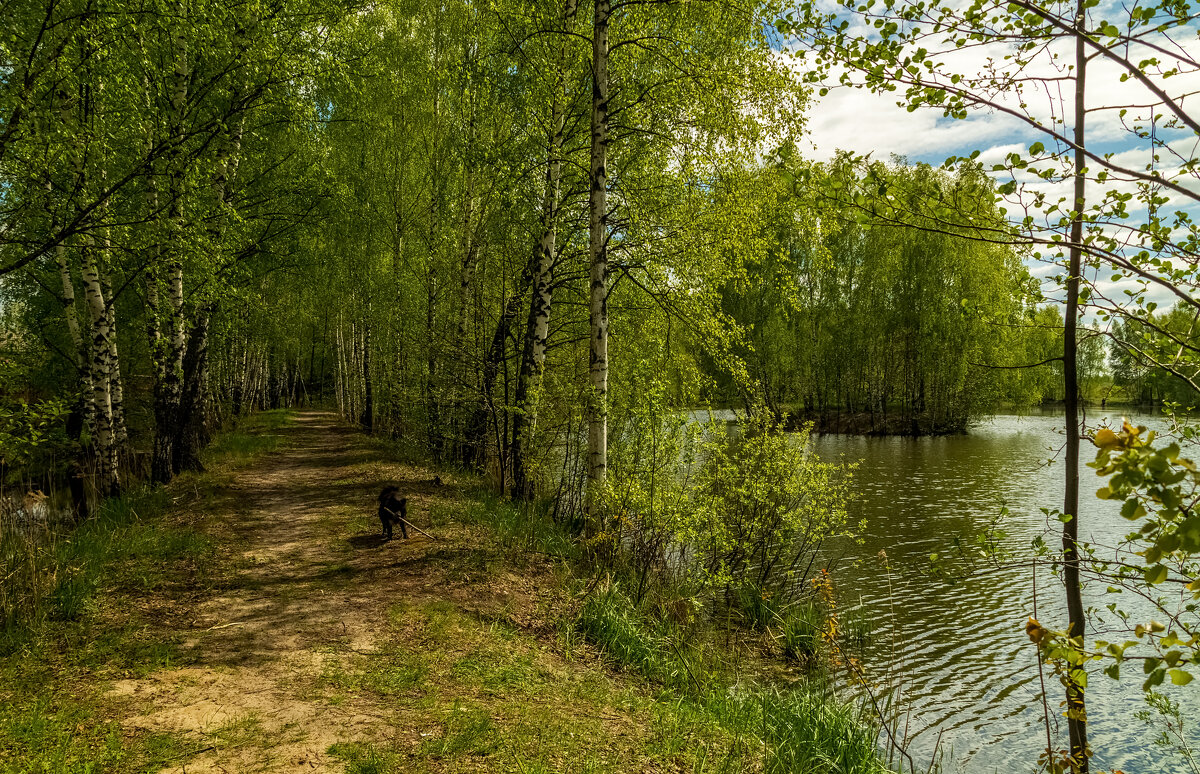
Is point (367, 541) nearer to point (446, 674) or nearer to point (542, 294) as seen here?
point (446, 674)

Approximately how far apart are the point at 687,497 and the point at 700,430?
0.87m

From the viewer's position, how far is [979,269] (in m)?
34.8

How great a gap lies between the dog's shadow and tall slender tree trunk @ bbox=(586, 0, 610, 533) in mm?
2744

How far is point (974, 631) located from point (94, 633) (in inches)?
423

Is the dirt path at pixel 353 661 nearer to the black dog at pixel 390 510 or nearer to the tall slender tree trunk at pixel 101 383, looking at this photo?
the black dog at pixel 390 510

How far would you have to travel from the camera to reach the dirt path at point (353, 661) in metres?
3.88

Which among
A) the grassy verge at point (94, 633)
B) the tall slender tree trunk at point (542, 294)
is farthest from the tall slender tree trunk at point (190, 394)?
the tall slender tree trunk at point (542, 294)

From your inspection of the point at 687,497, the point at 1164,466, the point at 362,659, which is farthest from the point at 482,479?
the point at 1164,466

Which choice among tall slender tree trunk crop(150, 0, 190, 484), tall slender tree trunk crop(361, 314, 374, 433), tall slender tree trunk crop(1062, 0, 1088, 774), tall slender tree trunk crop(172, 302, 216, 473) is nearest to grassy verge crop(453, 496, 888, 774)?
tall slender tree trunk crop(1062, 0, 1088, 774)

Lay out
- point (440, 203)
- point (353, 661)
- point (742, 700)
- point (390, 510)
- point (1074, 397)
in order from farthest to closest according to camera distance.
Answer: point (440, 203)
point (390, 510)
point (742, 700)
point (353, 661)
point (1074, 397)

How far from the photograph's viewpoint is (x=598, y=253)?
318 inches

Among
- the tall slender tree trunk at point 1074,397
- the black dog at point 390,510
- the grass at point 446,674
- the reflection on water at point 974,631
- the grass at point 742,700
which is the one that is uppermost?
the tall slender tree trunk at point 1074,397

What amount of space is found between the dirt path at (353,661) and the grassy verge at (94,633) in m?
0.18

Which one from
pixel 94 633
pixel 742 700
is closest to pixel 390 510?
pixel 94 633
